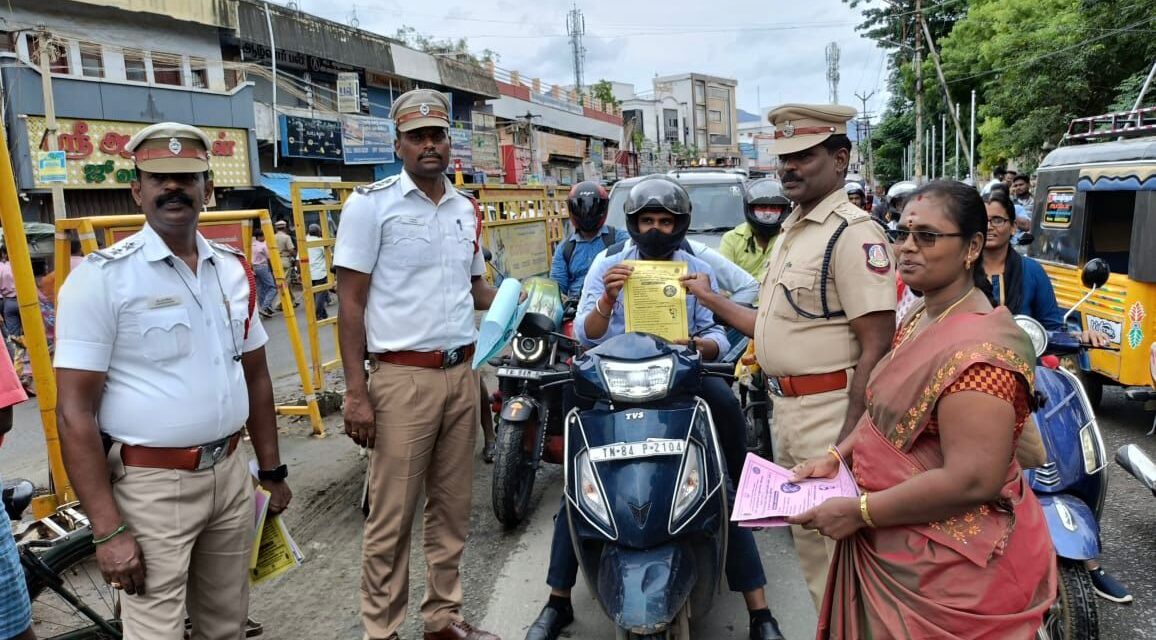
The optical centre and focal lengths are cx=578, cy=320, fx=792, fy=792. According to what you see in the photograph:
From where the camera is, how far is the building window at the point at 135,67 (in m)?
16.9

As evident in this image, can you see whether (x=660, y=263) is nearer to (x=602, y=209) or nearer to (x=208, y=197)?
(x=208, y=197)

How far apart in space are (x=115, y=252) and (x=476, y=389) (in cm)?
145

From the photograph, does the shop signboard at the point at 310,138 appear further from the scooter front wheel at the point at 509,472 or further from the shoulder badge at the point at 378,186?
the shoulder badge at the point at 378,186

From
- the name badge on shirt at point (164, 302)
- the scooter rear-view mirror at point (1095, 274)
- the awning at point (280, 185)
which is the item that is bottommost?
the scooter rear-view mirror at point (1095, 274)

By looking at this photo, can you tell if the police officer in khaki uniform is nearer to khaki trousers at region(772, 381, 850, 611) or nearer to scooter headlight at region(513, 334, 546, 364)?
khaki trousers at region(772, 381, 850, 611)

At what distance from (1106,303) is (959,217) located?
4962 mm

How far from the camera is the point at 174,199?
231 cm

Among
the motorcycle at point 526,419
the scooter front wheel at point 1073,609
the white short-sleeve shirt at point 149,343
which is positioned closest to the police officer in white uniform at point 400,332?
the white short-sleeve shirt at point 149,343

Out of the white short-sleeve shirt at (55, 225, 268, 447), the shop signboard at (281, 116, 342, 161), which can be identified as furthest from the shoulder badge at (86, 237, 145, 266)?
the shop signboard at (281, 116, 342, 161)

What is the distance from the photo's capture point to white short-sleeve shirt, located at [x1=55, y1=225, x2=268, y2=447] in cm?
212

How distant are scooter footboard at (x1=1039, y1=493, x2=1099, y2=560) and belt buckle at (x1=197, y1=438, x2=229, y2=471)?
8.79 feet

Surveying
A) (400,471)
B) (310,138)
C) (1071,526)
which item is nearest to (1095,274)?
(1071,526)

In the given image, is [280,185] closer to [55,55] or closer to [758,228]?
[55,55]

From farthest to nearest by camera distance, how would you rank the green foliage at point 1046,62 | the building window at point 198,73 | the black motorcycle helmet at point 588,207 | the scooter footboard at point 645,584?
the building window at point 198,73 → the green foliage at point 1046,62 → the black motorcycle helmet at point 588,207 → the scooter footboard at point 645,584
